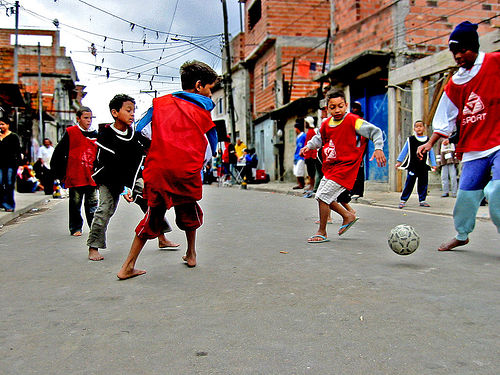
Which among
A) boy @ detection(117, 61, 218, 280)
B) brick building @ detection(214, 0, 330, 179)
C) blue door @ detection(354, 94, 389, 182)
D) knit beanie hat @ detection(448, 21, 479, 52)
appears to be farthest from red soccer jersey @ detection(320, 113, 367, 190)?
brick building @ detection(214, 0, 330, 179)

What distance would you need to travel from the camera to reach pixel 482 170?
4844mm

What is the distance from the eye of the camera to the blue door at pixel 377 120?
1631cm

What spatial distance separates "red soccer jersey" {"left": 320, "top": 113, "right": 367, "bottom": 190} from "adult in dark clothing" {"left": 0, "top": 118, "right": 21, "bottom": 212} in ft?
21.4

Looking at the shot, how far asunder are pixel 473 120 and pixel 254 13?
29700 millimetres

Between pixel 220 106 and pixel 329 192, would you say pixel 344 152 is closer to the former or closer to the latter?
pixel 329 192

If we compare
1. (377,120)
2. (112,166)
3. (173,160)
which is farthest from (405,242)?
(377,120)

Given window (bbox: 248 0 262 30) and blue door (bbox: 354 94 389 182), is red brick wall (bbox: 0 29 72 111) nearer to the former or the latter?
window (bbox: 248 0 262 30)

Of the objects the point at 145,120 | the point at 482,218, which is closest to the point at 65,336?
the point at 145,120

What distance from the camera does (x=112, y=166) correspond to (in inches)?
204

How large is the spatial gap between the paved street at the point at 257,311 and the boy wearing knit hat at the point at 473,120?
1.82 feet

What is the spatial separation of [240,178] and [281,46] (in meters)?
8.70

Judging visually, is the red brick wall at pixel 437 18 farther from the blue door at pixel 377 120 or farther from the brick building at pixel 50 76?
the brick building at pixel 50 76

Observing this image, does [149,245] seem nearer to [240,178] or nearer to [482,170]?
[482,170]

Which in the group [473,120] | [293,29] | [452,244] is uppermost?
[293,29]
